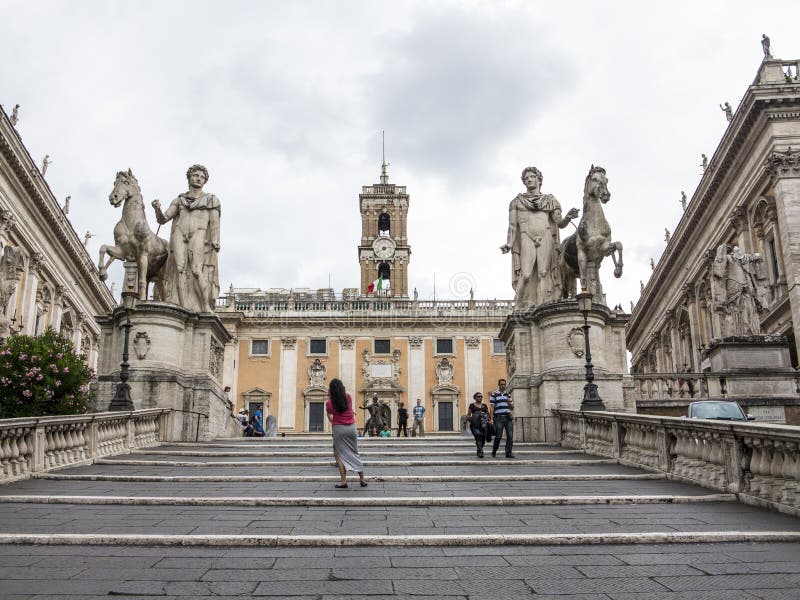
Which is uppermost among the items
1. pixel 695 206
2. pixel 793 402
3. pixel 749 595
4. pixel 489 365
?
pixel 695 206

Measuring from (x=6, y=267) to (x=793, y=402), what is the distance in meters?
23.3

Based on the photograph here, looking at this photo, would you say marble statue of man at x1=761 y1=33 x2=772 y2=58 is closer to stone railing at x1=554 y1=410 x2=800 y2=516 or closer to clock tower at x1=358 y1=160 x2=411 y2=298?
stone railing at x1=554 y1=410 x2=800 y2=516

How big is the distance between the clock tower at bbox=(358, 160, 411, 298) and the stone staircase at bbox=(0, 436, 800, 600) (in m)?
54.3

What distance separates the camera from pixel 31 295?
37.2m

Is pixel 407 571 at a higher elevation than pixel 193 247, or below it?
below

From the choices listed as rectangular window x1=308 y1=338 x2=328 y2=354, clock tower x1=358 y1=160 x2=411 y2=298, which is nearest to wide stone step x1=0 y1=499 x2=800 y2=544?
rectangular window x1=308 y1=338 x2=328 y2=354

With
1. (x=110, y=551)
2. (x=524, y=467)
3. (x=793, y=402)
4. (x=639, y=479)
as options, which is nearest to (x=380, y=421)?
(x=793, y=402)

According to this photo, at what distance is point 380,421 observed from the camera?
2456 centimetres

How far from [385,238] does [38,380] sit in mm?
49983

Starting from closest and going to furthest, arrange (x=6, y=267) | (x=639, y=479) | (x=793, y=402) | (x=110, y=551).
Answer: (x=110, y=551), (x=639, y=479), (x=793, y=402), (x=6, y=267)

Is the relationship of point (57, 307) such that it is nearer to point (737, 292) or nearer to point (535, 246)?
point (535, 246)

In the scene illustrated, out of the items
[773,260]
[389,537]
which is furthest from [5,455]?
[773,260]

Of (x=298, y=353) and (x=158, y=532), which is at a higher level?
(x=298, y=353)

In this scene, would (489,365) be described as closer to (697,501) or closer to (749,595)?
(697,501)
